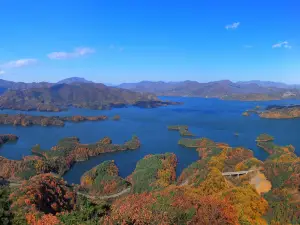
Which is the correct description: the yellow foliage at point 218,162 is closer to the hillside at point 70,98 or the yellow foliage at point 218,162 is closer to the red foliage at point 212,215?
the red foliage at point 212,215

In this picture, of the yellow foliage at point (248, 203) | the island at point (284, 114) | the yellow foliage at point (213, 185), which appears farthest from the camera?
the island at point (284, 114)

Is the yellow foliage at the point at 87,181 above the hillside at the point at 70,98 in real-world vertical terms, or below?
below

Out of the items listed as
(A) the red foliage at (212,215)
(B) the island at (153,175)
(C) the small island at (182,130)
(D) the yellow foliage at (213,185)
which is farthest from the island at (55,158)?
(A) the red foliage at (212,215)

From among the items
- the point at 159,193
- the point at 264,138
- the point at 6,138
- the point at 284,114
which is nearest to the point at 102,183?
the point at 159,193

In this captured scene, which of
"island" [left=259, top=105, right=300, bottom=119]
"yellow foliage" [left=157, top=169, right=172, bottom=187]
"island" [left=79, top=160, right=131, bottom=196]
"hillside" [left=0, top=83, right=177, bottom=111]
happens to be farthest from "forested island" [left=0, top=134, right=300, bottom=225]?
"hillside" [left=0, top=83, right=177, bottom=111]

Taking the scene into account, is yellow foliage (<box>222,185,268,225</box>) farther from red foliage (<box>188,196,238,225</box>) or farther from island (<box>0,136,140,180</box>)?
island (<box>0,136,140,180</box>)

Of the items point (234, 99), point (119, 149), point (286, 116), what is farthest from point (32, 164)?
point (234, 99)
